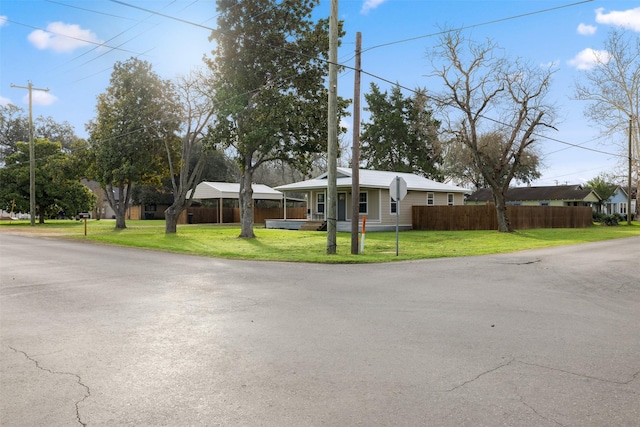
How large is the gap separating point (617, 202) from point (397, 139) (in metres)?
33.7

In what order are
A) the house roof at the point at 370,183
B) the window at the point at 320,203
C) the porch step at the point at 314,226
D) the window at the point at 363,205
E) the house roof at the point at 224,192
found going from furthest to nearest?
the house roof at the point at 224,192 → the window at the point at 320,203 → the window at the point at 363,205 → the porch step at the point at 314,226 → the house roof at the point at 370,183

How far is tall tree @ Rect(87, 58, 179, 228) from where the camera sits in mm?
31266

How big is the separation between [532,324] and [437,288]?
2915 millimetres

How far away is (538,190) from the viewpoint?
5906 centimetres

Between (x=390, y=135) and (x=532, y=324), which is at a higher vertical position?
(x=390, y=135)

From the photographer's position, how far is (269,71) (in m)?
24.1

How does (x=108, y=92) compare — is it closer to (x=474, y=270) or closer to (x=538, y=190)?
(x=474, y=270)

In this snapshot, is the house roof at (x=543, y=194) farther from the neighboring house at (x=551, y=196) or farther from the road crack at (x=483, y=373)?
the road crack at (x=483, y=373)

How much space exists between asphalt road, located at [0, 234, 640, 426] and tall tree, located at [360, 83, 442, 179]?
46.6 m

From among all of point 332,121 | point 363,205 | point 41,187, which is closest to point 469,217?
point 363,205

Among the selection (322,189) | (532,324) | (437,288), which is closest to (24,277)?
(437,288)

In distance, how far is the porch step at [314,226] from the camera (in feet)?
104

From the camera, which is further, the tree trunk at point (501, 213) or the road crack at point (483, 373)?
the tree trunk at point (501, 213)

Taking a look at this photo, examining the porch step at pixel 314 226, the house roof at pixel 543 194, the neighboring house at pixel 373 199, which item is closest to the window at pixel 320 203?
the neighboring house at pixel 373 199
